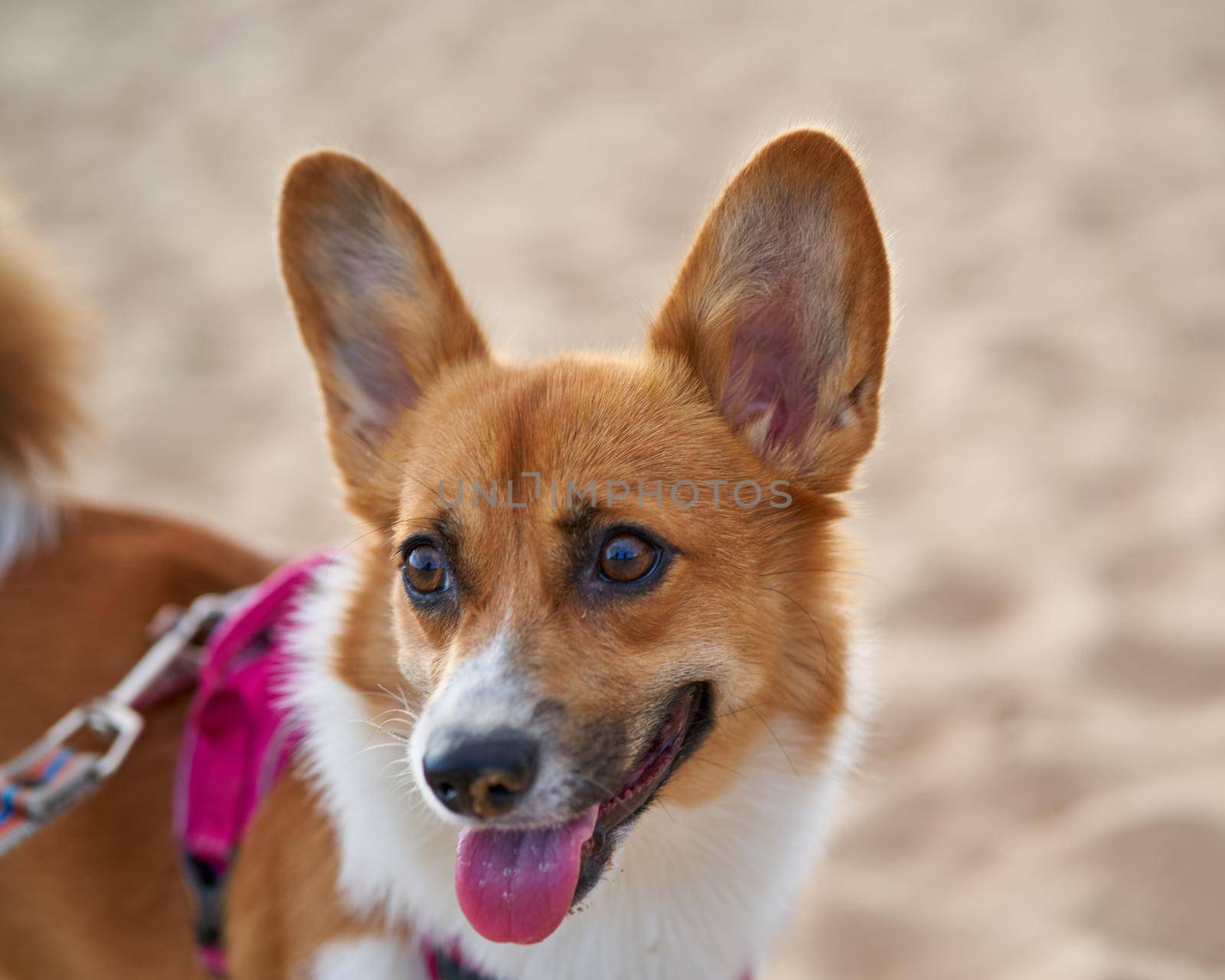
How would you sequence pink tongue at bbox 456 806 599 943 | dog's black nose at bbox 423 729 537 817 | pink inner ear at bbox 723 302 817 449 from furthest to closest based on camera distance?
pink inner ear at bbox 723 302 817 449
pink tongue at bbox 456 806 599 943
dog's black nose at bbox 423 729 537 817

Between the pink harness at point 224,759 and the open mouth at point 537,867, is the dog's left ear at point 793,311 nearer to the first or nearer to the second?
the open mouth at point 537,867

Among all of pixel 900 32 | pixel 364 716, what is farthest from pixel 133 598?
pixel 900 32

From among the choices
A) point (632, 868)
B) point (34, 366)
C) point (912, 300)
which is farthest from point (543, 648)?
point (912, 300)

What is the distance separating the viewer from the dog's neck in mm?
1892

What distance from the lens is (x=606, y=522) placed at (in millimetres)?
1790

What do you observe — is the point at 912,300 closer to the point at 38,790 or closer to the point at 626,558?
the point at 626,558

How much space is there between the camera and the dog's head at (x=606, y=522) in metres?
1.68

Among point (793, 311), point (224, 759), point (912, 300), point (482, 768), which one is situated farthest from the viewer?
point (912, 300)

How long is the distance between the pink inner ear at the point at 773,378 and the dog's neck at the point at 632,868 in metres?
0.53

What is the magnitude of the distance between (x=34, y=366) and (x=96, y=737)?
3.15 feet

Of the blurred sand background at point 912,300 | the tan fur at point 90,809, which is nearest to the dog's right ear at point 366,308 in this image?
the blurred sand background at point 912,300

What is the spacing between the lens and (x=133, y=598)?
7.80 ft

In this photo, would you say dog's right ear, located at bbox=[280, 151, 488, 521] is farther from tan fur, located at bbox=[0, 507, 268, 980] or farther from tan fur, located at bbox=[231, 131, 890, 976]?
tan fur, located at bbox=[0, 507, 268, 980]

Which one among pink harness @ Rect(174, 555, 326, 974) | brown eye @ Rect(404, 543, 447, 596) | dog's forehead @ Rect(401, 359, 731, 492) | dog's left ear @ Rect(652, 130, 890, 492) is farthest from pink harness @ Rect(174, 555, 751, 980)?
dog's left ear @ Rect(652, 130, 890, 492)
